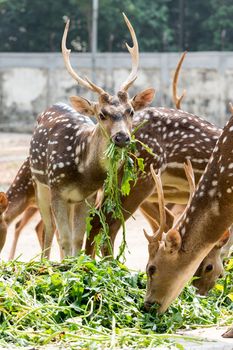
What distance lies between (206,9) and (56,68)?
456 inches

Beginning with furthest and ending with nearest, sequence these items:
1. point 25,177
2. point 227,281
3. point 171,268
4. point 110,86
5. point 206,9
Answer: point 206,9 → point 110,86 → point 25,177 → point 227,281 → point 171,268

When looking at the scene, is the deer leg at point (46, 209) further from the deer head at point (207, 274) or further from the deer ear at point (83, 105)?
the deer head at point (207, 274)

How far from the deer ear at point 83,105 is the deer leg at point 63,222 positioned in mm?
879

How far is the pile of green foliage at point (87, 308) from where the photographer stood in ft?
24.1

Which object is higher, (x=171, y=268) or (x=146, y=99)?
(x=146, y=99)

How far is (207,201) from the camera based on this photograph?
805cm

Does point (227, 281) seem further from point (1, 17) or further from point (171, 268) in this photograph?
point (1, 17)

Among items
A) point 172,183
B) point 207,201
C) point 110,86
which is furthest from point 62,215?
point 110,86

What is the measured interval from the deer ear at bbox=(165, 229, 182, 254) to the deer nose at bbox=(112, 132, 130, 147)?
168 centimetres

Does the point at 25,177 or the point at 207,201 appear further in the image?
the point at 25,177

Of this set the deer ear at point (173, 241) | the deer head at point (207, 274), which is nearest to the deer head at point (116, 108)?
the deer head at point (207, 274)

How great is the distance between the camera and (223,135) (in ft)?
26.8

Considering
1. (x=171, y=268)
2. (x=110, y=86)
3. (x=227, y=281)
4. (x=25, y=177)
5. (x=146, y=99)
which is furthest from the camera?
(x=110, y=86)

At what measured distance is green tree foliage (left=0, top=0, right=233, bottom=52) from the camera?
44719mm
